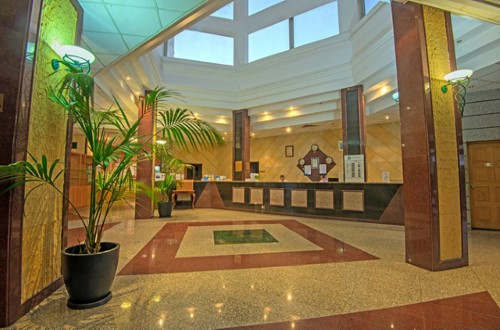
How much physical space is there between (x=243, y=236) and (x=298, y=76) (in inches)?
208

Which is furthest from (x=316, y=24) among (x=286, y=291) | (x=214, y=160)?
(x=286, y=291)

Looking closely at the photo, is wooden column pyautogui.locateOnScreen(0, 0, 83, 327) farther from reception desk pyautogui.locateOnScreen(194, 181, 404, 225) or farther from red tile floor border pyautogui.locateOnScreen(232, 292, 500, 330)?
reception desk pyautogui.locateOnScreen(194, 181, 404, 225)

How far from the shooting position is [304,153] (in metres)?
10.9

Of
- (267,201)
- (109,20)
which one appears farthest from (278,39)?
(109,20)

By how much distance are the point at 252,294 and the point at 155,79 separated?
6.49 meters

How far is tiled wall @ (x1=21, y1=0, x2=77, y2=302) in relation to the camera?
1.93m

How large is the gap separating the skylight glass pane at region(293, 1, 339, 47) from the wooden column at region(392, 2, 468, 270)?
5137 millimetres

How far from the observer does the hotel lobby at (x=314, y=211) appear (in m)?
1.80

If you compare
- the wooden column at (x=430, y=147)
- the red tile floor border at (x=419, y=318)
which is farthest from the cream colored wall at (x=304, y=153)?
the red tile floor border at (x=419, y=318)

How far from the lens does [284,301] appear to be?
2.00 metres

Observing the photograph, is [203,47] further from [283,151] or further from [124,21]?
[124,21]

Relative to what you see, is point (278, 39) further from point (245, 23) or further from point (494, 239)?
point (494, 239)

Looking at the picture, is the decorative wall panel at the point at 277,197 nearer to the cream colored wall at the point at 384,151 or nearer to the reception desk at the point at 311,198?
the reception desk at the point at 311,198

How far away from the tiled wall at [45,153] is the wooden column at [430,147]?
3.73 m
